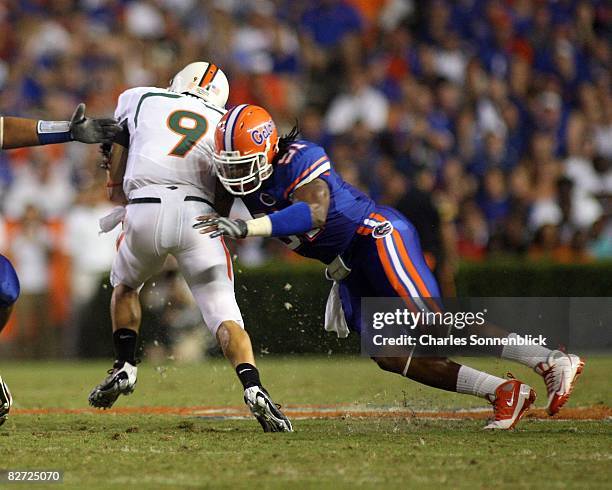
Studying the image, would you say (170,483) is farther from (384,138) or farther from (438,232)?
(384,138)

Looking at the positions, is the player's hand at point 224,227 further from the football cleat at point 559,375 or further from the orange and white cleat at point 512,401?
the football cleat at point 559,375

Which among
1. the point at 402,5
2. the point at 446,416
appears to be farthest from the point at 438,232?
the point at 402,5

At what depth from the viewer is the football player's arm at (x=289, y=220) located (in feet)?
18.9

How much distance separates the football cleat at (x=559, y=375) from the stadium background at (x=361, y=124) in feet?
11.6

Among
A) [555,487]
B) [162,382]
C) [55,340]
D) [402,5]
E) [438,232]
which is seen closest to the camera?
[555,487]

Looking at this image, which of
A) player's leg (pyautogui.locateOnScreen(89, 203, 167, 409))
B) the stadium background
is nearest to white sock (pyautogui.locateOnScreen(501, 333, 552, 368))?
player's leg (pyautogui.locateOnScreen(89, 203, 167, 409))

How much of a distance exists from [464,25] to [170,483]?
1047 cm

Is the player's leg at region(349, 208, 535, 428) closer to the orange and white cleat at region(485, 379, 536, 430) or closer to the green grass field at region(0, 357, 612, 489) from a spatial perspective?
the orange and white cleat at region(485, 379, 536, 430)

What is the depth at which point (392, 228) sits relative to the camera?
6379mm

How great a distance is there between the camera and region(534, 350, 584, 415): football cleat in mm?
6121

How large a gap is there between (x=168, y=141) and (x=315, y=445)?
1.93m

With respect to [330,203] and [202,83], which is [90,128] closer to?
[202,83]

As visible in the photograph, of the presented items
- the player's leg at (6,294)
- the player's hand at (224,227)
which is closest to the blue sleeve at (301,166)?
the player's hand at (224,227)

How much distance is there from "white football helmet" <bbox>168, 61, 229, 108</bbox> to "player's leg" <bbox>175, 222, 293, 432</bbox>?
0.98 meters
